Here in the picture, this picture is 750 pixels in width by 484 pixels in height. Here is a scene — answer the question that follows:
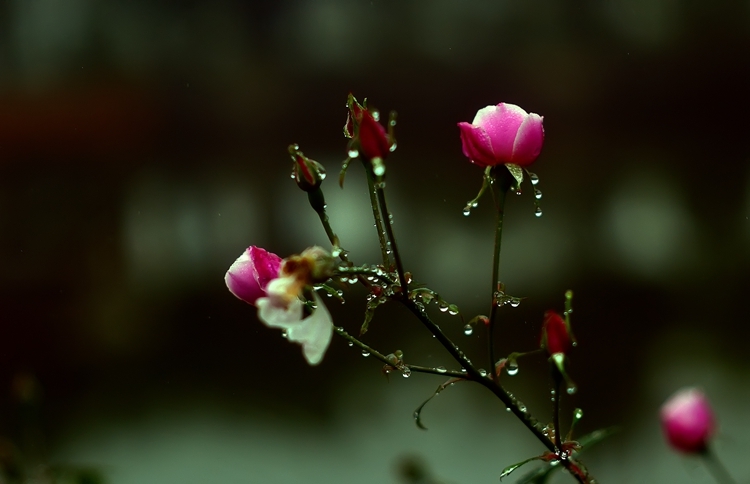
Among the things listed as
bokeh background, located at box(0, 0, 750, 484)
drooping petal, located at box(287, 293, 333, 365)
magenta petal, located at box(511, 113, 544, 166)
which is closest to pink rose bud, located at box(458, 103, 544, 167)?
magenta petal, located at box(511, 113, 544, 166)

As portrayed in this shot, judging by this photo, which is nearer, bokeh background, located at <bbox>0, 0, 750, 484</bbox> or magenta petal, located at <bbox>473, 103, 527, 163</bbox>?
magenta petal, located at <bbox>473, 103, 527, 163</bbox>

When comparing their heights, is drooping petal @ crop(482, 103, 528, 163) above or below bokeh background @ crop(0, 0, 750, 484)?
above

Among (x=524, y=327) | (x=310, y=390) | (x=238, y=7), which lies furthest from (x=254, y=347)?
(x=238, y=7)

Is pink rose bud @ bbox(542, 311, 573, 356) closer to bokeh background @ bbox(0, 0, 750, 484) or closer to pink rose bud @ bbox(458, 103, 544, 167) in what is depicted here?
pink rose bud @ bbox(458, 103, 544, 167)

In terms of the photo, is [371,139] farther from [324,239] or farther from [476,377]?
[324,239]

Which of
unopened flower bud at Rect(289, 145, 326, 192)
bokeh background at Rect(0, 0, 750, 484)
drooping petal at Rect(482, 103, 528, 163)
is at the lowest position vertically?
bokeh background at Rect(0, 0, 750, 484)

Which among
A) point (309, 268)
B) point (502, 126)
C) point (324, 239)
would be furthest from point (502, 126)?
point (324, 239)
